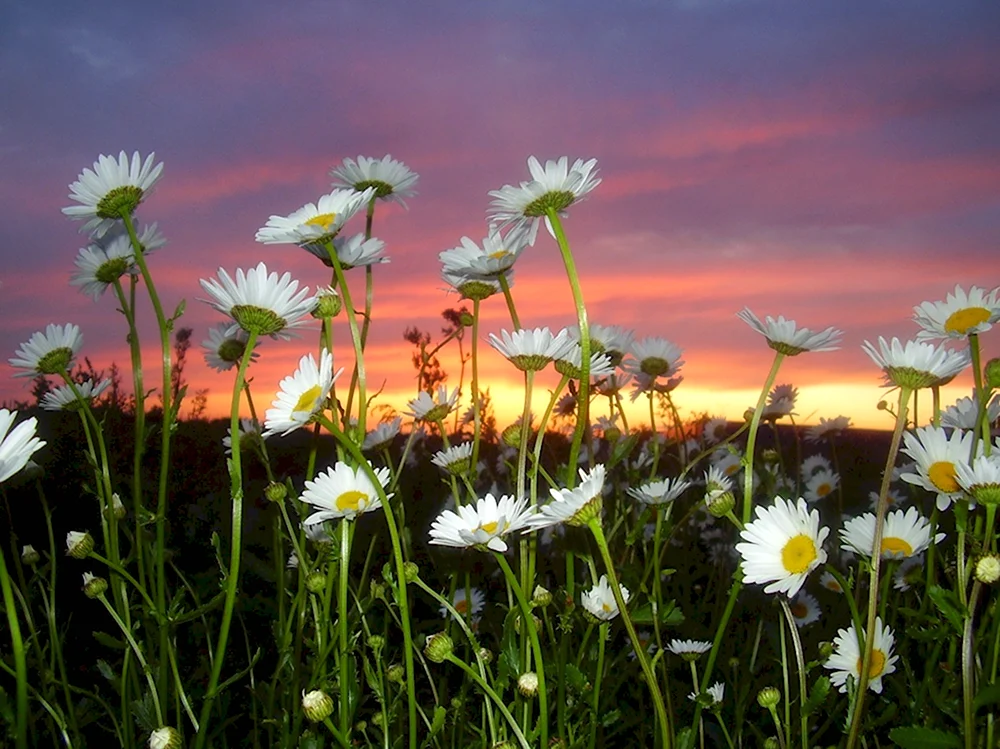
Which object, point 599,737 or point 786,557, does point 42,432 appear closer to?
point 599,737

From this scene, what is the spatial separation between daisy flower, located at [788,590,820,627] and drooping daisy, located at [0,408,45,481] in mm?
2134

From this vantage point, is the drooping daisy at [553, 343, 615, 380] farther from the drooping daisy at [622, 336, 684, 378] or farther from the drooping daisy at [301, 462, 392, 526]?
the drooping daisy at [622, 336, 684, 378]

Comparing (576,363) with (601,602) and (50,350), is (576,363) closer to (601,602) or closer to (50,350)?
(601,602)

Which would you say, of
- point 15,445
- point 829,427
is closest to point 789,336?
point 15,445

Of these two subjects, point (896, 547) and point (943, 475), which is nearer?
point (943, 475)

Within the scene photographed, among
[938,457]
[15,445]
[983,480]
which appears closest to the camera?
[15,445]

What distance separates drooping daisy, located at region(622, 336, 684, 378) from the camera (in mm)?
2367

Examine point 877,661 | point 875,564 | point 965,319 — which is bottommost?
point 877,661

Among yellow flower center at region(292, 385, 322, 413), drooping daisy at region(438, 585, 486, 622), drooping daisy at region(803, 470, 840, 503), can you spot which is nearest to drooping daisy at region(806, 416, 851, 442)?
drooping daisy at region(803, 470, 840, 503)

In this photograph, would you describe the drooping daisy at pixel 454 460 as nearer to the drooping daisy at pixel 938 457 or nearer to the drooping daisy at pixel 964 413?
the drooping daisy at pixel 938 457

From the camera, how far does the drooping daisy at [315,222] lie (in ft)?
4.65

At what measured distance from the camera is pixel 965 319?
5.33 ft

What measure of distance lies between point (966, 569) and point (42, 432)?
3.66 metres

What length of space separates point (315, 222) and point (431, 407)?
0.62 metres
